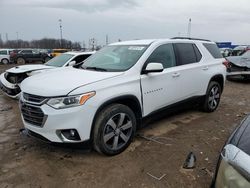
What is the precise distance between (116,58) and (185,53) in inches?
62.5

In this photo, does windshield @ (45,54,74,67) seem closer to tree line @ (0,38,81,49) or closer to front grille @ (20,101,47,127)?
front grille @ (20,101,47,127)

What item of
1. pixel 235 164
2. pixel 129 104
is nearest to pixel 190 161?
pixel 129 104

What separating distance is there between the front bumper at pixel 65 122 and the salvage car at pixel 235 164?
1754 millimetres

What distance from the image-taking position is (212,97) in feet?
19.7

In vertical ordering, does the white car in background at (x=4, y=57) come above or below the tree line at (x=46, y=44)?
below

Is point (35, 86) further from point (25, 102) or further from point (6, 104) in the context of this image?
point (6, 104)

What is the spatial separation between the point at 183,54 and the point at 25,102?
3.17m

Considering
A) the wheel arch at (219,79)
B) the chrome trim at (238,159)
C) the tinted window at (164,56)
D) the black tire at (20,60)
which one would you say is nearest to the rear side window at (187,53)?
the tinted window at (164,56)

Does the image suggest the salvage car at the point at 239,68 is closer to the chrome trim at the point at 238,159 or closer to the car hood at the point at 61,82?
the car hood at the point at 61,82

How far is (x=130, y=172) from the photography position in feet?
11.0

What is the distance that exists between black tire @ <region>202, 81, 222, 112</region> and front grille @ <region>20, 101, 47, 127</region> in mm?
3860

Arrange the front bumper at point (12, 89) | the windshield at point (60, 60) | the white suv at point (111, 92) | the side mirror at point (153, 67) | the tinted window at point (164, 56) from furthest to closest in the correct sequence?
the windshield at point (60, 60) < the front bumper at point (12, 89) < the tinted window at point (164, 56) < the side mirror at point (153, 67) < the white suv at point (111, 92)

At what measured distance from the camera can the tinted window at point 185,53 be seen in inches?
195

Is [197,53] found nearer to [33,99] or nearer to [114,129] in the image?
[114,129]
